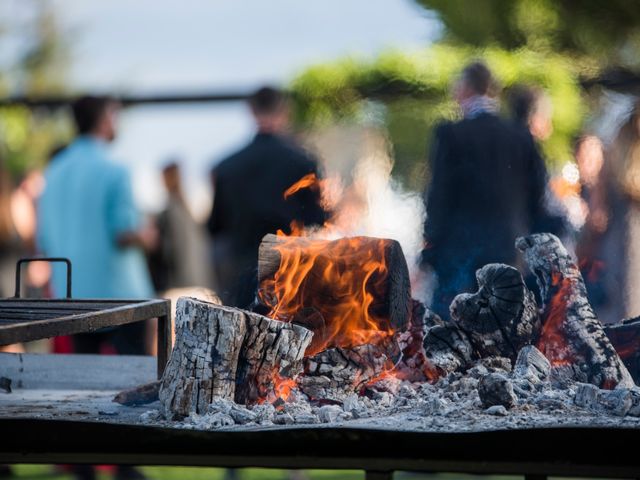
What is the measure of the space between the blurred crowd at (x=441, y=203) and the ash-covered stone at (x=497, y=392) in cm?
41

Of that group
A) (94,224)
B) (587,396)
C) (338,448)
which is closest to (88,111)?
(94,224)

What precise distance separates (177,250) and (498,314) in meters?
1.63

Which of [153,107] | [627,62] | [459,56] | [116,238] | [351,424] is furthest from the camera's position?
[627,62]

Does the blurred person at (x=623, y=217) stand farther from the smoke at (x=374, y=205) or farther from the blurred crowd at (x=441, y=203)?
the smoke at (x=374, y=205)

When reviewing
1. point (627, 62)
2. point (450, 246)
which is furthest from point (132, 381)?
point (627, 62)

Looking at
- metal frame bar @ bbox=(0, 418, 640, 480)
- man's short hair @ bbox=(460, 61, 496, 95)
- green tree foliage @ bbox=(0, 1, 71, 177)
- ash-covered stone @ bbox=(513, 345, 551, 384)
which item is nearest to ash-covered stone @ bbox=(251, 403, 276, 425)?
metal frame bar @ bbox=(0, 418, 640, 480)

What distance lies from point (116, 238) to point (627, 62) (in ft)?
8.49

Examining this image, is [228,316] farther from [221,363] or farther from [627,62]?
[627,62]

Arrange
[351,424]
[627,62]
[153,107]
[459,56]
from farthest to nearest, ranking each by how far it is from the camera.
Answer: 1. [627,62]
2. [153,107]
3. [459,56]
4. [351,424]

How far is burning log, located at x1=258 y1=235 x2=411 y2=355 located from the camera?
2871 millimetres

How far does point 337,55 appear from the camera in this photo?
15.1ft

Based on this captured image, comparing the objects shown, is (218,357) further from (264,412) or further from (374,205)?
(374,205)

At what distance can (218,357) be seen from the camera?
103 inches

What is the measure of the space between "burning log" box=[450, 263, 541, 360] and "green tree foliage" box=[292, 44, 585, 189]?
0.43 m
